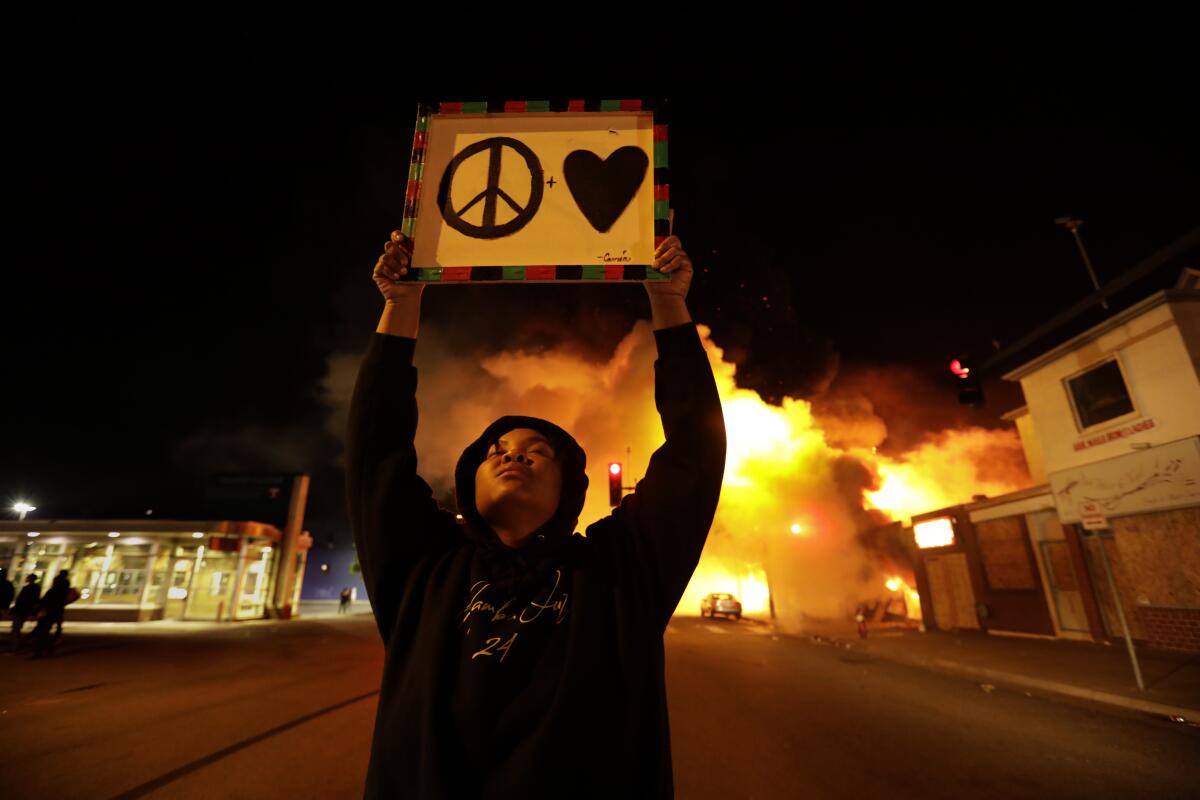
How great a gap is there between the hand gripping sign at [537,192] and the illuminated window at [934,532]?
2268 cm

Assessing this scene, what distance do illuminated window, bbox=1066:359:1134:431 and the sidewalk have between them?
5653 millimetres

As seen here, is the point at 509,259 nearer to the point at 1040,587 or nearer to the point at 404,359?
the point at 404,359

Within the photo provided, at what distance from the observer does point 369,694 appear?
Result: 8.23 m

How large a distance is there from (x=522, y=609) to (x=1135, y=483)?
55.2ft

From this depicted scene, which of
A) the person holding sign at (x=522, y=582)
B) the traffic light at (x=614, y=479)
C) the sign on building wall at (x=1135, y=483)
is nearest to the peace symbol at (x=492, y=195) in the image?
the person holding sign at (x=522, y=582)

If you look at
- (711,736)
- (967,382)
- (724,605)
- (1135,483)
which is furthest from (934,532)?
(711,736)

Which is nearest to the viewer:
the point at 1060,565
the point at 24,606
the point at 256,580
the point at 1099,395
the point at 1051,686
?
the point at 1051,686

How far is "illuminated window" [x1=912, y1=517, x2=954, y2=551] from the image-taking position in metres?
19.7

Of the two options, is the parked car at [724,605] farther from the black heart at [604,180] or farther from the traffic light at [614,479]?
the black heart at [604,180]

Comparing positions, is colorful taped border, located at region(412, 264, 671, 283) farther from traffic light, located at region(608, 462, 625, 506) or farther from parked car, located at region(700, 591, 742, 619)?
parked car, located at region(700, 591, 742, 619)

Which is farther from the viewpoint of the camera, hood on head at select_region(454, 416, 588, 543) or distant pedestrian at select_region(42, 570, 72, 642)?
distant pedestrian at select_region(42, 570, 72, 642)

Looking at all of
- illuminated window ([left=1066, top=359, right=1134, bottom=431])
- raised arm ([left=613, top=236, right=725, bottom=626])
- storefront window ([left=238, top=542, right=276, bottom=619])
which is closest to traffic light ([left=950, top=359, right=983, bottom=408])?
illuminated window ([left=1066, top=359, right=1134, bottom=431])

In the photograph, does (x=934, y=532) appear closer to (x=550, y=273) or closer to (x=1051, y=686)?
(x=1051, y=686)

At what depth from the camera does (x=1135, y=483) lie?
12188 mm
